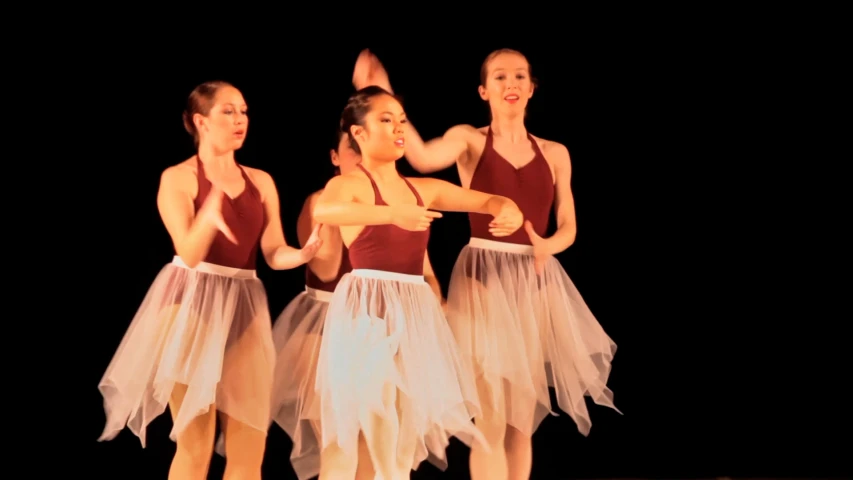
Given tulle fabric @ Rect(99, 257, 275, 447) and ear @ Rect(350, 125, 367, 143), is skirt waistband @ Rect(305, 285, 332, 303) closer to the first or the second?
tulle fabric @ Rect(99, 257, 275, 447)

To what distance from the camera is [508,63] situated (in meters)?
3.60

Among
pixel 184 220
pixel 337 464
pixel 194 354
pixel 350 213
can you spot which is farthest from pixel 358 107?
pixel 337 464

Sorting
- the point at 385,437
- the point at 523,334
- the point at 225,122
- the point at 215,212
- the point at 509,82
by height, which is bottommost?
the point at 385,437

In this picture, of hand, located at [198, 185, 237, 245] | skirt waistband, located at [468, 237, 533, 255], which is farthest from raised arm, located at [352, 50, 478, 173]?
hand, located at [198, 185, 237, 245]

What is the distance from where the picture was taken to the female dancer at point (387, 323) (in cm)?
298

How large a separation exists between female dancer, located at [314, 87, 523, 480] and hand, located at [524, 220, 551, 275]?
23cm

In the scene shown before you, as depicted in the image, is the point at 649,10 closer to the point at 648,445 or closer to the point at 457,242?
the point at 457,242

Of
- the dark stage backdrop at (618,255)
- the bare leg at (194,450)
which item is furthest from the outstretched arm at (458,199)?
the dark stage backdrop at (618,255)

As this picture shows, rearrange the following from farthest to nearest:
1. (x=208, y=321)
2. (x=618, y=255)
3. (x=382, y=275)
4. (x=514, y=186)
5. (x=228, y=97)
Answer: (x=618, y=255)
(x=514, y=186)
(x=228, y=97)
(x=208, y=321)
(x=382, y=275)

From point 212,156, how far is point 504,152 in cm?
85

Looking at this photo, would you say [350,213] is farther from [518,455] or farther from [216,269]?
[518,455]

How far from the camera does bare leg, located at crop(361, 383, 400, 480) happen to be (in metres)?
2.97

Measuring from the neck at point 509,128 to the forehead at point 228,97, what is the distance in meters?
0.76

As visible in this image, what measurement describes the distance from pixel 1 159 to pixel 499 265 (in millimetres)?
1575
